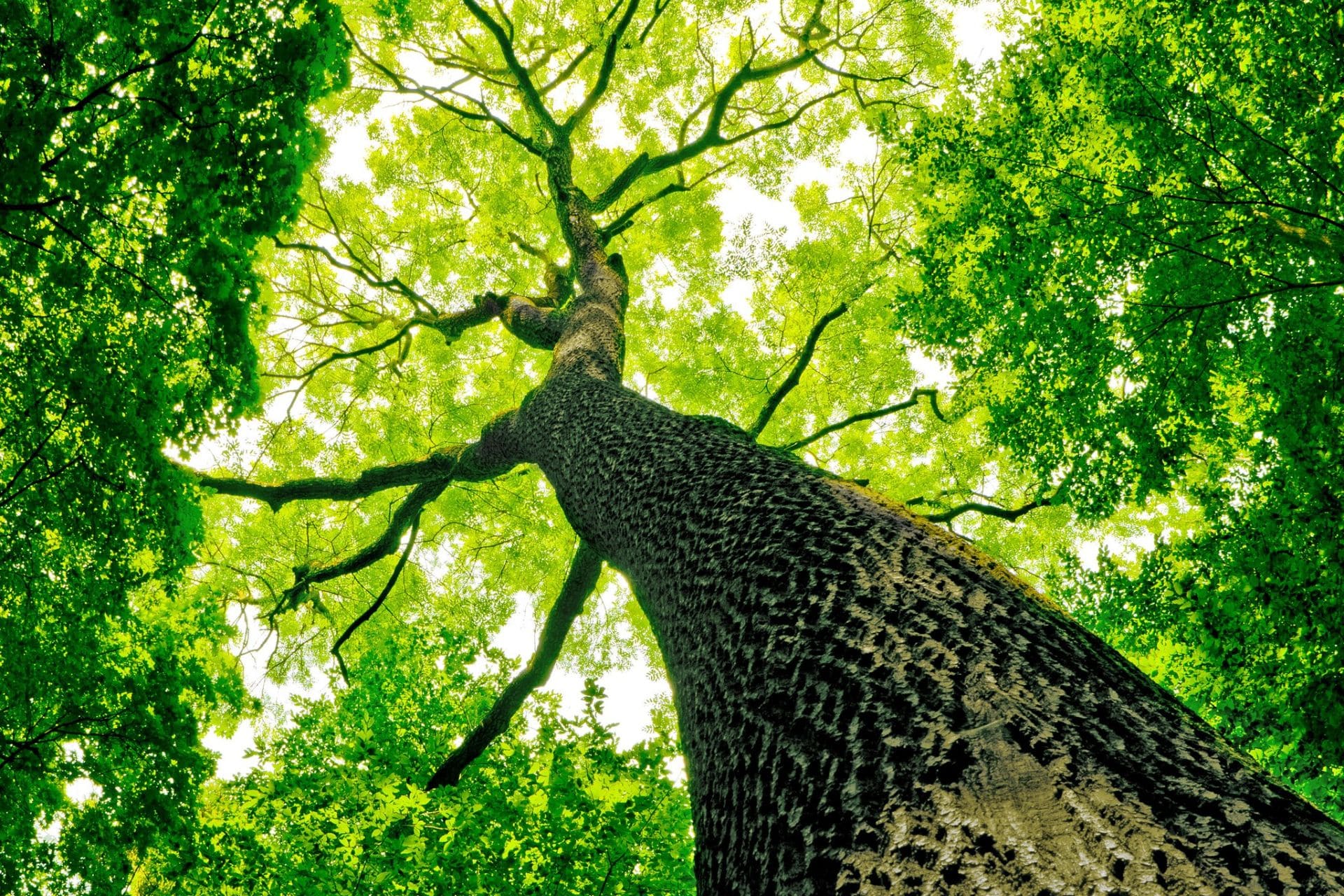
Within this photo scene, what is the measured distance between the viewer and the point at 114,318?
3.62 metres

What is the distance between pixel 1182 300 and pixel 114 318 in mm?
6489

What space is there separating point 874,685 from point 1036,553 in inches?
420

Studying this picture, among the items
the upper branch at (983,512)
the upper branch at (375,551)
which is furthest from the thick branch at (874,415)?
the upper branch at (375,551)

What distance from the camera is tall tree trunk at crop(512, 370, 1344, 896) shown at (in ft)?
3.54

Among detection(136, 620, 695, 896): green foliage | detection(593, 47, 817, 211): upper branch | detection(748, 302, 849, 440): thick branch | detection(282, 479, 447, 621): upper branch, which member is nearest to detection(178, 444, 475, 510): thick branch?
detection(282, 479, 447, 621): upper branch

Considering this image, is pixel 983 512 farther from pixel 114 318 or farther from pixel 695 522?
pixel 114 318

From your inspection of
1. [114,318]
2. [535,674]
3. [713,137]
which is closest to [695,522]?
[114,318]

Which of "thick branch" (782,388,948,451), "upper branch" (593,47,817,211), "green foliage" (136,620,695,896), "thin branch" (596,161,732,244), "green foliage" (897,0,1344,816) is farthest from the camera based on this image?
"upper branch" (593,47,817,211)

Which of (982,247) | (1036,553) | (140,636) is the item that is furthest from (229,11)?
(1036,553)

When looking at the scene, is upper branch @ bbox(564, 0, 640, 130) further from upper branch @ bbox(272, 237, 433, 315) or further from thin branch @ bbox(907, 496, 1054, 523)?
thin branch @ bbox(907, 496, 1054, 523)

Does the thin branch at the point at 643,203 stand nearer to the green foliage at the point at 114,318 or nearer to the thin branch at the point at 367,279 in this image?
the thin branch at the point at 367,279

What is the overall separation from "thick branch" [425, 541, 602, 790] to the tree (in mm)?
36

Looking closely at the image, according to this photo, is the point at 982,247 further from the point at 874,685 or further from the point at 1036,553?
the point at 1036,553

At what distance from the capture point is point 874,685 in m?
1.57
